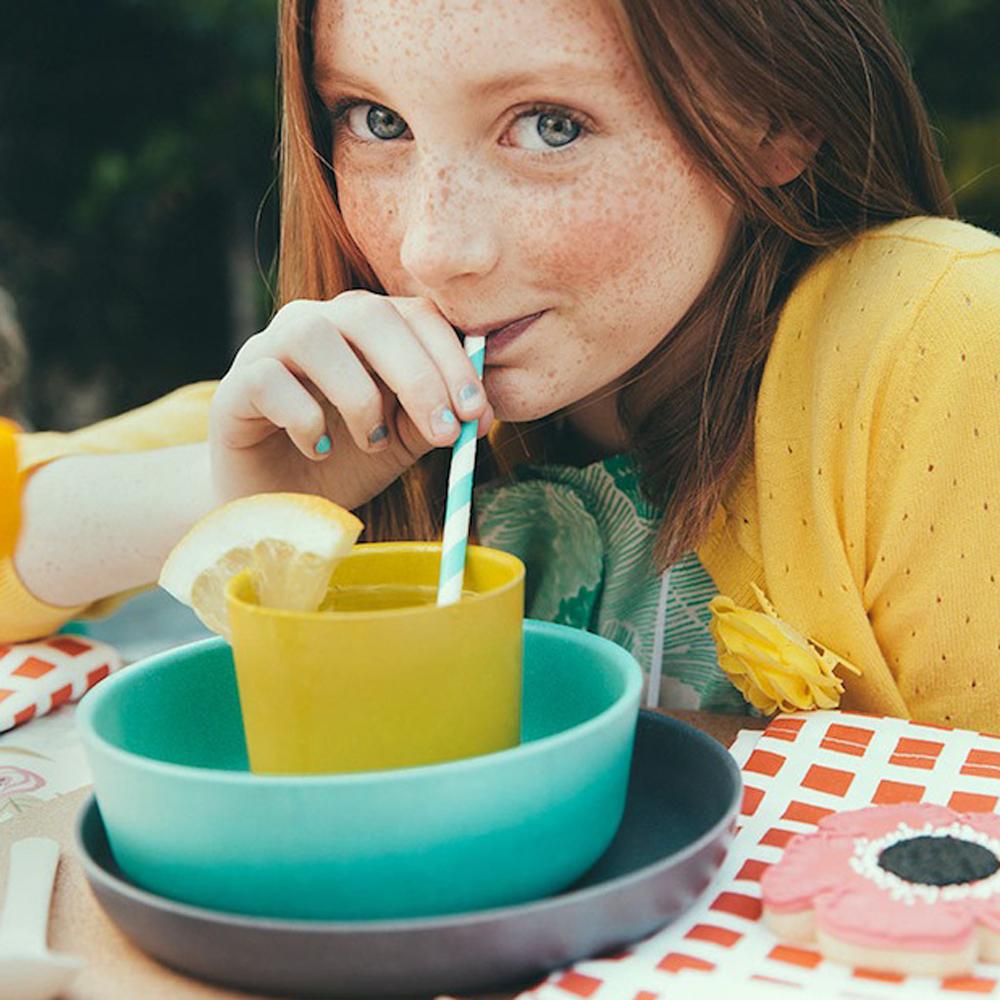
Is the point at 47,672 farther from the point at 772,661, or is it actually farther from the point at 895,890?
the point at 895,890

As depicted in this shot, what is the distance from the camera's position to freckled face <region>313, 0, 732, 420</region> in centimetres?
80

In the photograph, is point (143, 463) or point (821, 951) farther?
point (143, 463)

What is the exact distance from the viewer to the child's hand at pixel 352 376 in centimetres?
84

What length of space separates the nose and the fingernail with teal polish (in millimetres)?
64

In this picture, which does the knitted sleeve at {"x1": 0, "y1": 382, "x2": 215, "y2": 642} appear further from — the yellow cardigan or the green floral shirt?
the yellow cardigan

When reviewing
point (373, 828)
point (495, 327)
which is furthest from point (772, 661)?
point (373, 828)

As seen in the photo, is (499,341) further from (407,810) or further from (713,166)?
(407,810)

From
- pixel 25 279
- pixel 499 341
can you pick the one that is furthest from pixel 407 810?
pixel 25 279

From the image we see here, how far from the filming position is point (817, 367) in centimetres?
96

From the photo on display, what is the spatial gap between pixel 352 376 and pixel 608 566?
0.36m

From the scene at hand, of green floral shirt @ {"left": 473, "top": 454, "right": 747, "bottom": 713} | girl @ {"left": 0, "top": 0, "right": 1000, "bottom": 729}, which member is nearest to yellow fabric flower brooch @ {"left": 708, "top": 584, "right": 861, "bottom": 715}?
girl @ {"left": 0, "top": 0, "right": 1000, "bottom": 729}

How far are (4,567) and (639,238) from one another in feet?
1.73

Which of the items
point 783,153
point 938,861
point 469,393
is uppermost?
point 783,153

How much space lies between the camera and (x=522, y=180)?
0.84 m
